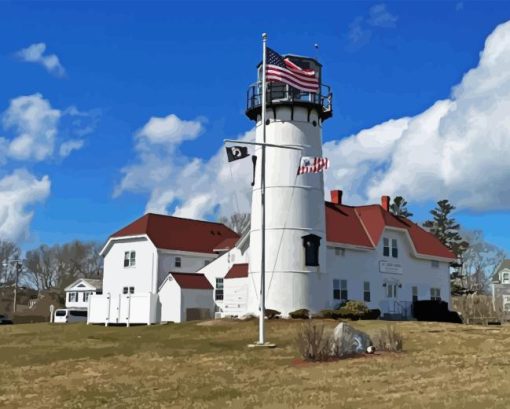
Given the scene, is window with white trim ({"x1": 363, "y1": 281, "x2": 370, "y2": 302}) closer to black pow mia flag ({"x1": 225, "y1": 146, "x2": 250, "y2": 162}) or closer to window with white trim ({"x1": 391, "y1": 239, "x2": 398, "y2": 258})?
window with white trim ({"x1": 391, "y1": 239, "x2": 398, "y2": 258})

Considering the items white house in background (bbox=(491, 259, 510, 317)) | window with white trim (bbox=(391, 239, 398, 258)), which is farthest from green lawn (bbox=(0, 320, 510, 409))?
white house in background (bbox=(491, 259, 510, 317))

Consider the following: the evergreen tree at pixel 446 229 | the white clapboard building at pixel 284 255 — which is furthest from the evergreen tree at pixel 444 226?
the white clapboard building at pixel 284 255

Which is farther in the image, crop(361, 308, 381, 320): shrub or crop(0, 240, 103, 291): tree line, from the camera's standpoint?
crop(0, 240, 103, 291): tree line

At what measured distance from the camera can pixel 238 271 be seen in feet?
148

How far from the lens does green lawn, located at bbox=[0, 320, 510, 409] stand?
548 inches

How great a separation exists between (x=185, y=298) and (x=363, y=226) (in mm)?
13184

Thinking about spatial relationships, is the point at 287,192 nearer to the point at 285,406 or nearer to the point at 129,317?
the point at 129,317

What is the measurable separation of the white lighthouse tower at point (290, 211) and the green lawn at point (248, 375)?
9962 millimetres

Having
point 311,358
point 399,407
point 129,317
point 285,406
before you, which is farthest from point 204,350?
point 129,317

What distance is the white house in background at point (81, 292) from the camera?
73.1 m

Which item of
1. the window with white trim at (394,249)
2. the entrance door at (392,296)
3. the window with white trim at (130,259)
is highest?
the window with white trim at (394,249)

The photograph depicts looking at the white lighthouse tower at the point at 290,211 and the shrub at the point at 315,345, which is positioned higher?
the white lighthouse tower at the point at 290,211

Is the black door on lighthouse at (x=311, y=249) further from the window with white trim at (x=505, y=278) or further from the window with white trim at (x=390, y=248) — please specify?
the window with white trim at (x=505, y=278)

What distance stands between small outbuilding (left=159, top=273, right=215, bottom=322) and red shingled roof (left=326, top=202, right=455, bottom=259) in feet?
32.2
